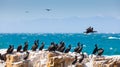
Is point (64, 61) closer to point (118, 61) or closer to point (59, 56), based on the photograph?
point (59, 56)

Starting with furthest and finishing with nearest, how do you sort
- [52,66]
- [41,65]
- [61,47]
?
[61,47] → [41,65] → [52,66]

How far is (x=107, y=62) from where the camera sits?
2430cm

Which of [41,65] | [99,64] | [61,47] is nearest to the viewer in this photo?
[99,64]

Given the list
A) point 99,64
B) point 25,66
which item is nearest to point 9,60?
point 25,66

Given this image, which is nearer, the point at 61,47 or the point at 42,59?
the point at 42,59

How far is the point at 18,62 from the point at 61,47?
6289mm

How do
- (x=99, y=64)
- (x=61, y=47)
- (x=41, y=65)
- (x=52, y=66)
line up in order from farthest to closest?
(x=61, y=47) < (x=41, y=65) < (x=52, y=66) < (x=99, y=64)

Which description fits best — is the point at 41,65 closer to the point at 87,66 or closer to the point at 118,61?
the point at 87,66

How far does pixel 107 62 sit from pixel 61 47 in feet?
27.7

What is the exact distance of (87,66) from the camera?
2689 cm

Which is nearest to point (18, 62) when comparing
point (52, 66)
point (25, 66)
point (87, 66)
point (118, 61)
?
point (25, 66)

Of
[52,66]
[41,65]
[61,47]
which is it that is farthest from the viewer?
[61,47]

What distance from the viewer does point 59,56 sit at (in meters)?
26.2

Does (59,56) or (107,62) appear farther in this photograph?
(59,56)
